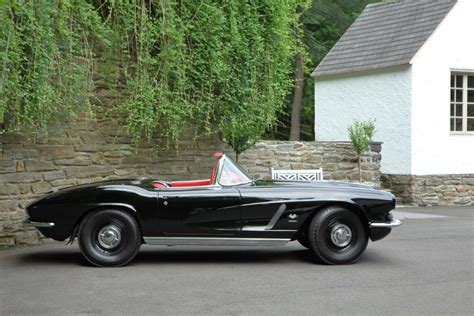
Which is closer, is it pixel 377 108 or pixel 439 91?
pixel 439 91

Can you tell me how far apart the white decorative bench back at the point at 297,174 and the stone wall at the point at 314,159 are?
0.26m

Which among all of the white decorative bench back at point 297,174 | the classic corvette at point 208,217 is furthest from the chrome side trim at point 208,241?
the white decorative bench back at point 297,174

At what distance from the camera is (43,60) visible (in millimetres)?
8266

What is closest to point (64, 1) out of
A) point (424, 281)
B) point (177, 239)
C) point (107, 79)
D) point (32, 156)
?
point (107, 79)

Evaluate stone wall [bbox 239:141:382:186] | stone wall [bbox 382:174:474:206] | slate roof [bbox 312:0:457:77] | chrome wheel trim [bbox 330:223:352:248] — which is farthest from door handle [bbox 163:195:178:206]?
slate roof [bbox 312:0:457:77]

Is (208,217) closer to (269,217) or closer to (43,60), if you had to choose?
(269,217)

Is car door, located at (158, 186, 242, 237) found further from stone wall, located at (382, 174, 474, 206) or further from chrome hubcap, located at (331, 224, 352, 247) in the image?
stone wall, located at (382, 174, 474, 206)

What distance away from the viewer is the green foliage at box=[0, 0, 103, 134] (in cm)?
797

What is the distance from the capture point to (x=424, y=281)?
6.30 m

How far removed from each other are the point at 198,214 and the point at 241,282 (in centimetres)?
114

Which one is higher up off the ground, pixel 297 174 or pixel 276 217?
pixel 297 174

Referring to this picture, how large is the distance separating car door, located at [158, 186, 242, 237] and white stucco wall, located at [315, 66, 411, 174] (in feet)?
34.0

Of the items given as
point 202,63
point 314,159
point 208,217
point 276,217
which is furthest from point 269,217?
point 314,159

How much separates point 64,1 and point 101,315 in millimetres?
4877
